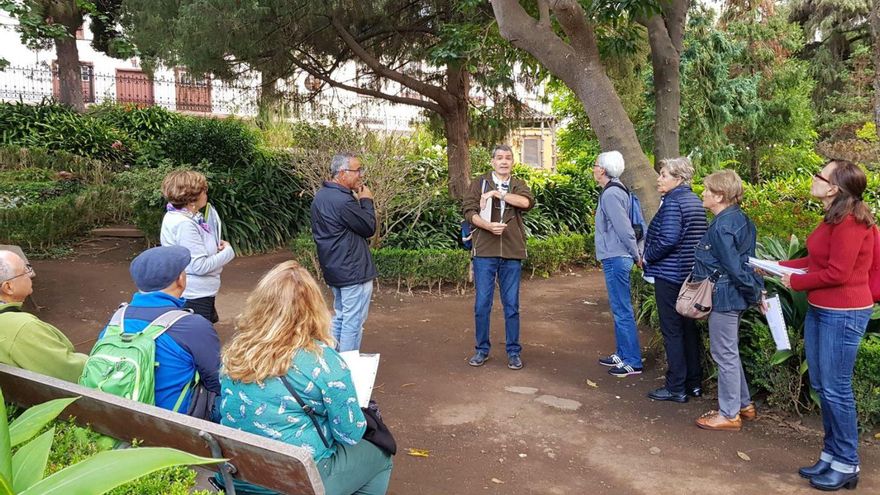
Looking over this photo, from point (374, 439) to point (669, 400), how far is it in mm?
A: 2891

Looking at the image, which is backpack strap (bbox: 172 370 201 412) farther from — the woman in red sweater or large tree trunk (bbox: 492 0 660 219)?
large tree trunk (bbox: 492 0 660 219)

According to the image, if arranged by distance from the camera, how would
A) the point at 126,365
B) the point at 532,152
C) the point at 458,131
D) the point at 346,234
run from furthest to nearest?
the point at 532,152
the point at 458,131
the point at 346,234
the point at 126,365

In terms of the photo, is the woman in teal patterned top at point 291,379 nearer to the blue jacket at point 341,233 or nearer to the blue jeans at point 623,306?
the blue jacket at point 341,233

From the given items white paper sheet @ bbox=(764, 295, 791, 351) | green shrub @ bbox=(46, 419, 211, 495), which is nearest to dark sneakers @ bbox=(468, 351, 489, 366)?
white paper sheet @ bbox=(764, 295, 791, 351)

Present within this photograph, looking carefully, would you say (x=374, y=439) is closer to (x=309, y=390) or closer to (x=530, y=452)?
(x=309, y=390)

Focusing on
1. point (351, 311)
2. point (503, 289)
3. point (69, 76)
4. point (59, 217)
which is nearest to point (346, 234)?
point (351, 311)

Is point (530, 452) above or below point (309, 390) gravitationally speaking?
below

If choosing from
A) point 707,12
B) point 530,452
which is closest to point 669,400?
point 530,452

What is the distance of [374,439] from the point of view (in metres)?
3.11

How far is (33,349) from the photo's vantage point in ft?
10.3

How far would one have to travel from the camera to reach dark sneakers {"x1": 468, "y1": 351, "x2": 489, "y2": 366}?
610cm

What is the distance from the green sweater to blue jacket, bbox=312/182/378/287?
90.2 inches

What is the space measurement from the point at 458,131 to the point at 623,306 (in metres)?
6.95

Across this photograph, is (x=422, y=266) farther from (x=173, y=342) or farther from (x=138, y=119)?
(x=138, y=119)
